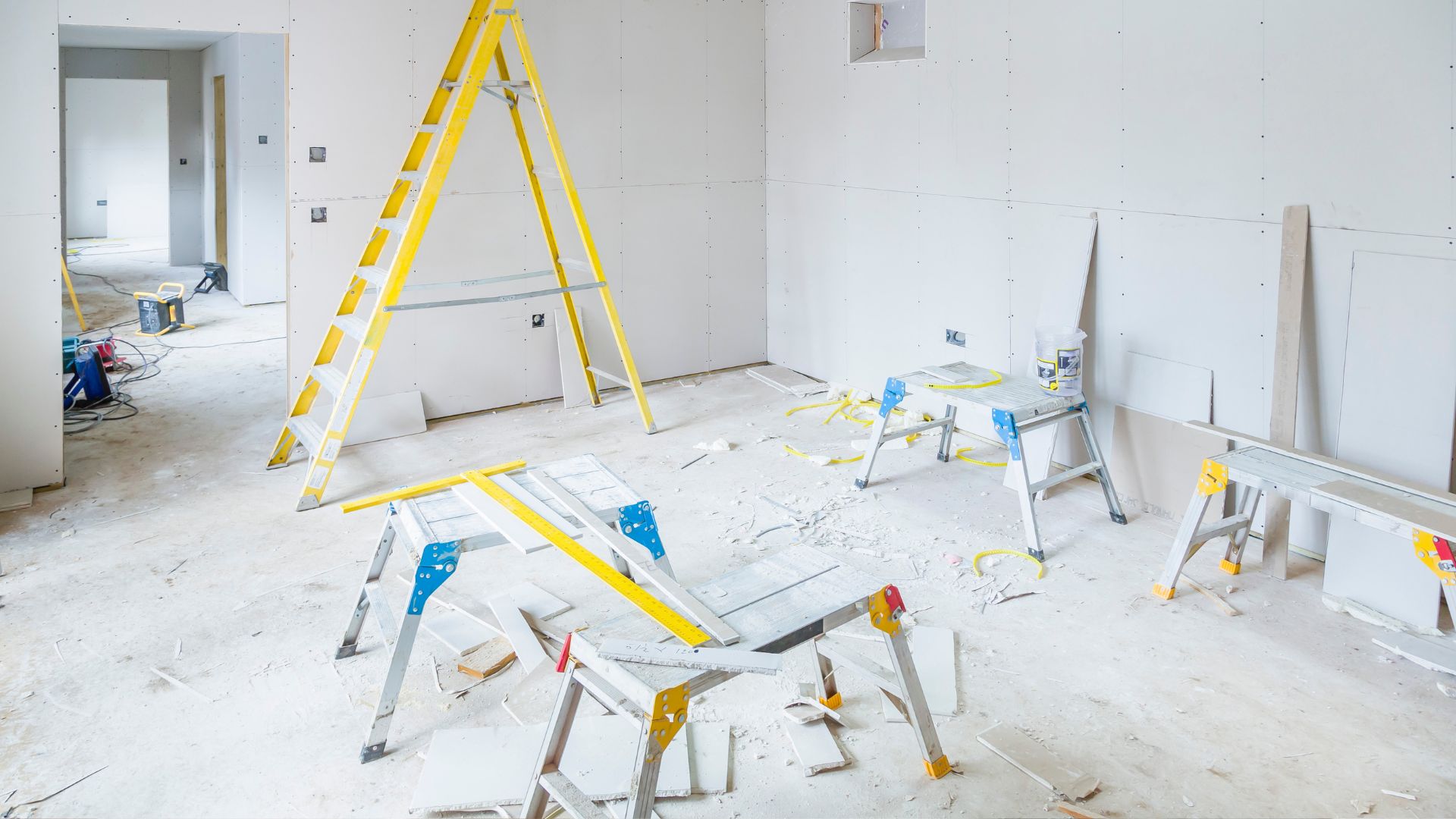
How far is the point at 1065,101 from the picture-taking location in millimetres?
4184

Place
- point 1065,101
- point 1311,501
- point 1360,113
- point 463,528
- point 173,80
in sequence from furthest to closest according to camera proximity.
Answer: point 173,80 < point 1065,101 < point 1360,113 < point 1311,501 < point 463,528

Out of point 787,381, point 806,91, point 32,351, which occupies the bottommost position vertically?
point 787,381

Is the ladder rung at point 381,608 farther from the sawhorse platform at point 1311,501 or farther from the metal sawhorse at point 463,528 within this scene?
the sawhorse platform at point 1311,501

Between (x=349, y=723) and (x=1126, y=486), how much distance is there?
3.15m

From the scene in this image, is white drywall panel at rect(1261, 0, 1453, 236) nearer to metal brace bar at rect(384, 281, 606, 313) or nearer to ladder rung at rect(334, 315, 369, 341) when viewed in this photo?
metal brace bar at rect(384, 281, 606, 313)

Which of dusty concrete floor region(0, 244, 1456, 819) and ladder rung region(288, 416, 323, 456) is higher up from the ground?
ladder rung region(288, 416, 323, 456)

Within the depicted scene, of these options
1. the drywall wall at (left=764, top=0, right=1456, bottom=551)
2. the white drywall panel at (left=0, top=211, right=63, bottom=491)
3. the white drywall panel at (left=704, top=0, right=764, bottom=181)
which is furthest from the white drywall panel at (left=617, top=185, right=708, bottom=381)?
the white drywall panel at (left=0, top=211, right=63, bottom=491)

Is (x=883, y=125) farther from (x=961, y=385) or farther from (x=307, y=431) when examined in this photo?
(x=307, y=431)

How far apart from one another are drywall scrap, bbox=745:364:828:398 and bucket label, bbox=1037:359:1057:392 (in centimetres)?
189

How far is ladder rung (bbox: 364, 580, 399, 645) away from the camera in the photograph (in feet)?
8.83

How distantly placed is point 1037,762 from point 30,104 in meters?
4.54

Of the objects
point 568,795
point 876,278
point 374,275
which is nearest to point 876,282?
point 876,278

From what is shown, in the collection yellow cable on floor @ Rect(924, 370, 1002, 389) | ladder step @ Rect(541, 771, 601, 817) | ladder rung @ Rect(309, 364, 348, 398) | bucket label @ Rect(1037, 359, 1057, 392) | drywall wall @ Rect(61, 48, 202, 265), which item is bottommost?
ladder step @ Rect(541, 771, 601, 817)

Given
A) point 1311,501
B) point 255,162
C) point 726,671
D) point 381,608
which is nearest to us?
point 726,671
